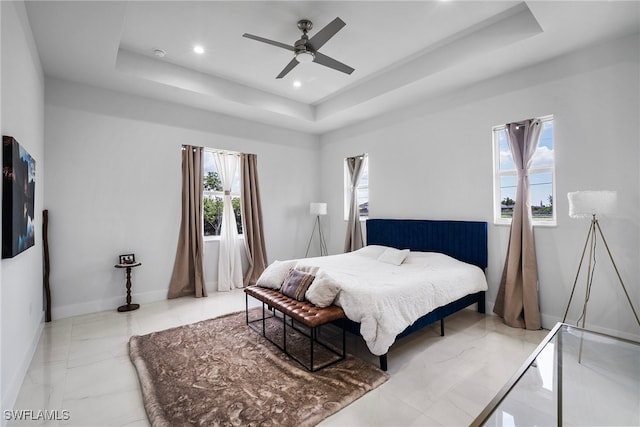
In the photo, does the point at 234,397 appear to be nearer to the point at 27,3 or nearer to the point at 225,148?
the point at 27,3

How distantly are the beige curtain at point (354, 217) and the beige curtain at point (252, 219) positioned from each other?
1.60m

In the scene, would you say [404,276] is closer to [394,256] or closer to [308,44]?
[394,256]

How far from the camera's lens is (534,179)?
347cm

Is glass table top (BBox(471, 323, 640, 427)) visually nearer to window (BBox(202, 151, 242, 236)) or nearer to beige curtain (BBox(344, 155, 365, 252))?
beige curtain (BBox(344, 155, 365, 252))

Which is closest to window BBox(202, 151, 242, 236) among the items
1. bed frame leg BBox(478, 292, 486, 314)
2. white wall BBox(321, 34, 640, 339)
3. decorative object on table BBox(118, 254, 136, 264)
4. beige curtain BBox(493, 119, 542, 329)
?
decorative object on table BBox(118, 254, 136, 264)

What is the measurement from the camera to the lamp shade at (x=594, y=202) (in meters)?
2.60

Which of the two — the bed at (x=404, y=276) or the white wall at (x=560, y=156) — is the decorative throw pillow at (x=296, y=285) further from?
the white wall at (x=560, y=156)

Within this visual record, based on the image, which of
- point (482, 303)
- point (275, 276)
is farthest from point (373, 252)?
point (275, 276)

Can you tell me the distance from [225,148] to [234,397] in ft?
13.0

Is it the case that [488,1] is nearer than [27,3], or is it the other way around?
[27,3]

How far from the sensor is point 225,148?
5.04 metres

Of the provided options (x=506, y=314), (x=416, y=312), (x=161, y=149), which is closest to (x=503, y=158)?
(x=506, y=314)

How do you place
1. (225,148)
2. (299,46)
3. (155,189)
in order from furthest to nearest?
(225,148) → (155,189) → (299,46)

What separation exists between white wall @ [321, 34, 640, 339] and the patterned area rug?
7.97 ft
